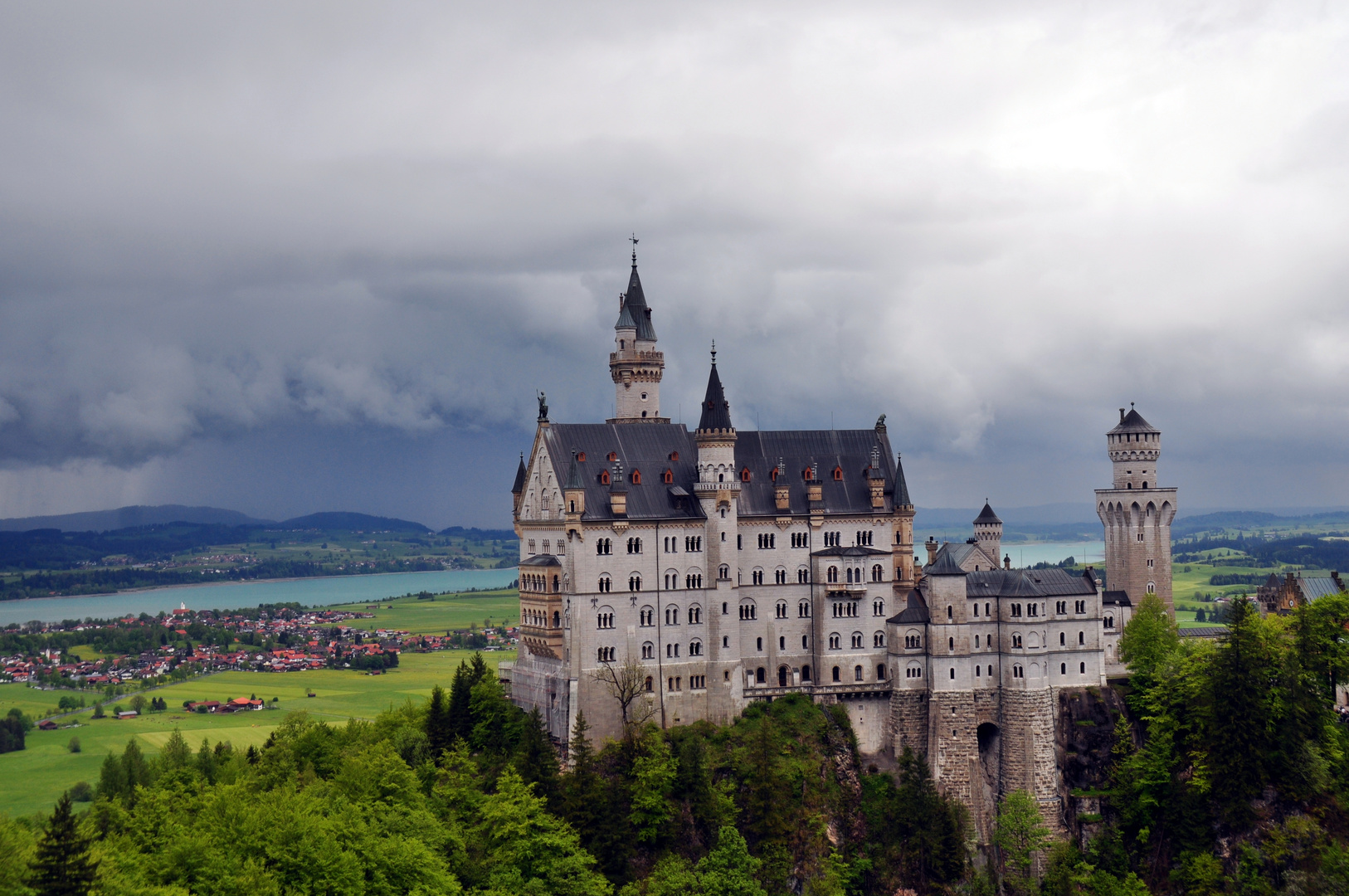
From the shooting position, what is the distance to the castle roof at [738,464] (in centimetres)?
11550

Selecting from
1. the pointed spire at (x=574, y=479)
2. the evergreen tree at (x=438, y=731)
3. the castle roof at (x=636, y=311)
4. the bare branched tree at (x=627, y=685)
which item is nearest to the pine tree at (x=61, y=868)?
the evergreen tree at (x=438, y=731)

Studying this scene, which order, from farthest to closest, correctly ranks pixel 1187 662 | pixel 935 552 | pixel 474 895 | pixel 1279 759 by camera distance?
pixel 935 552 → pixel 1187 662 → pixel 1279 759 → pixel 474 895

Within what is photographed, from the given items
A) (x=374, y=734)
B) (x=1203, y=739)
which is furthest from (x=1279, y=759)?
(x=374, y=734)

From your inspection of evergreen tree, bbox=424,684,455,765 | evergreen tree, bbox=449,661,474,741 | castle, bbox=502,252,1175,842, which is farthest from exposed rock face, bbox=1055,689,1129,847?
evergreen tree, bbox=424,684,455,765

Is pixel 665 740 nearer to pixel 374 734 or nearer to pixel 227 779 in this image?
pixel 374 734

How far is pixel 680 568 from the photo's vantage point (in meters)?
116

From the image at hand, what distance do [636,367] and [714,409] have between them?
14.1 metres

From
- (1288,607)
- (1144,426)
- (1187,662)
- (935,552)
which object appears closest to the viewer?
(1187,662)

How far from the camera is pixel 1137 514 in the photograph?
137500 millimetres

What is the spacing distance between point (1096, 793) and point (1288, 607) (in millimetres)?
44347

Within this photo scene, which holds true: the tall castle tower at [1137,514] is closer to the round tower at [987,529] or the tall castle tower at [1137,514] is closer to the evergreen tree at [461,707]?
the round tower at [987,529]

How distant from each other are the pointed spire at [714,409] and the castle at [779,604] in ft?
0.52

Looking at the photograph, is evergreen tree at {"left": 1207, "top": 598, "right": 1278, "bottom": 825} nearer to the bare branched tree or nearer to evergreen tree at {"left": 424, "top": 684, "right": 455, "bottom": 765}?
the bare branched tree

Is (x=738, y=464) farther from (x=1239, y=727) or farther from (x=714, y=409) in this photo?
(x=1239, y=727)
